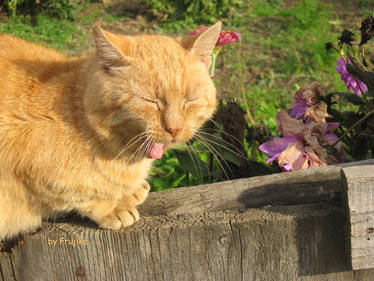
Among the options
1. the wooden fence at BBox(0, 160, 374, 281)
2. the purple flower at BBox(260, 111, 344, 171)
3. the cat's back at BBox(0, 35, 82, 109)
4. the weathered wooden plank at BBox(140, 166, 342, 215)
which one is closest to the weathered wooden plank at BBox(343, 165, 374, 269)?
the wooden fence at BBox(0, 160, 374, 281)

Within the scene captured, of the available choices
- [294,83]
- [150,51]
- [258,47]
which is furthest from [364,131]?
[258,47]

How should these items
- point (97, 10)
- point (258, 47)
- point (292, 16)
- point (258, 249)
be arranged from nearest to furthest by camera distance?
point (258, 249) → point (258, 47) → point (292, 16) → point (97, 10)

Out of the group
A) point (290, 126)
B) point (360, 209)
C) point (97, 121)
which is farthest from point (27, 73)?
point (360, 209)

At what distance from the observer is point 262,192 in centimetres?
166

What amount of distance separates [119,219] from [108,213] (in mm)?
69

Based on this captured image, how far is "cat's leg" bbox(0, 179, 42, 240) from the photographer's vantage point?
1718 millimetres

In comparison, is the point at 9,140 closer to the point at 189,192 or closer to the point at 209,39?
the point at 189,192

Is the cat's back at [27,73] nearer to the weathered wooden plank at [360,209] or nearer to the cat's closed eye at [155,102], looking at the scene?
the cat's closed eye at [155,102]

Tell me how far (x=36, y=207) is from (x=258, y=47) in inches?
141

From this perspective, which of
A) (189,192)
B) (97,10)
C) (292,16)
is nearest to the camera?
(189,192)

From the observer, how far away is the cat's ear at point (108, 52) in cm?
150

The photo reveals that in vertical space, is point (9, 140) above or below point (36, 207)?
above

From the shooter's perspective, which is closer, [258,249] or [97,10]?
[258,249]

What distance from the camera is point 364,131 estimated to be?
1916 mm
